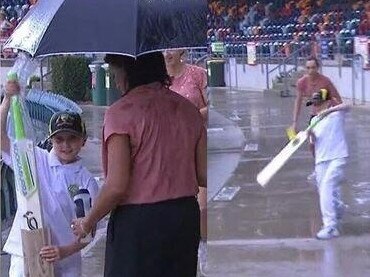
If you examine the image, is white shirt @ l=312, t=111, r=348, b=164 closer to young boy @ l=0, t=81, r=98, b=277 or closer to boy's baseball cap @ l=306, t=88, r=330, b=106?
boy's baseball cap @ l=306, t=88, r=330, b=106

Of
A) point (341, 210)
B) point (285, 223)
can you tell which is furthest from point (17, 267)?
point (341, 210)

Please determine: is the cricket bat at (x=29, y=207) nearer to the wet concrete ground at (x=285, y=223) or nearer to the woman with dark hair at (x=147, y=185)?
the woman with dark hair at (x=147, y=185)

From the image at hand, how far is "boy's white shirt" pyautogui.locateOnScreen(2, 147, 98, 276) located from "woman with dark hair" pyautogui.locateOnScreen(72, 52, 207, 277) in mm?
310

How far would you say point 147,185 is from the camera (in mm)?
3588

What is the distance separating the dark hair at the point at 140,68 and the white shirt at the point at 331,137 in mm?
4203

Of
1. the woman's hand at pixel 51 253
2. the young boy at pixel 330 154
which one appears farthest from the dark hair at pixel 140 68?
the young boy at pixel 330 154

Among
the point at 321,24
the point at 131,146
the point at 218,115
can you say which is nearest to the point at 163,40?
the point at 131,146

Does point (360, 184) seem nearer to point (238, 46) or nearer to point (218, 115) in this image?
point (218, 115)

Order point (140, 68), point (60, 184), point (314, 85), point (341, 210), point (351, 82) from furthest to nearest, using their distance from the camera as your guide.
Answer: point (351, 82), point (341, 210), point (314, 85), point (60, 184), point (140, 68)

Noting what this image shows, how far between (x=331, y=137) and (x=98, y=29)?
14.6ft

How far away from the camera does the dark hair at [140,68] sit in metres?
3.72

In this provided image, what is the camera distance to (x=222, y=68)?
32.2 metres

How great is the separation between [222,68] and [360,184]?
2205 cm

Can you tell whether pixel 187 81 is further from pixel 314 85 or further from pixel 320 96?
pixel 314 85
